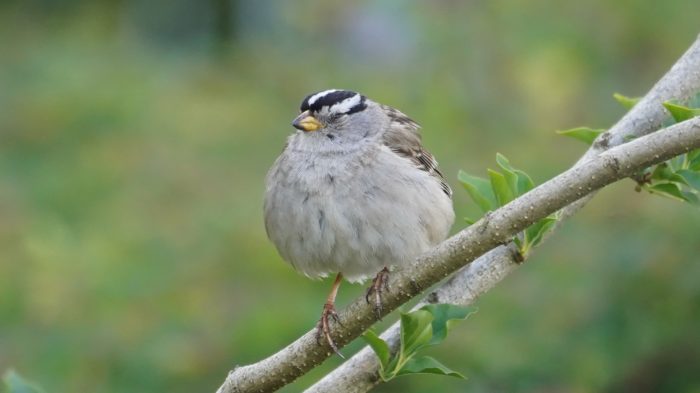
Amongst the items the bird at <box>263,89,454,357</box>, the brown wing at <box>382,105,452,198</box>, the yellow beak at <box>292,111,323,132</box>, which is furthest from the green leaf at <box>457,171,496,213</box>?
the yellow beak at <box>292,111,323,132</box>

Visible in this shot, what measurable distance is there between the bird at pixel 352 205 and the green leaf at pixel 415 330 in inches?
29.3

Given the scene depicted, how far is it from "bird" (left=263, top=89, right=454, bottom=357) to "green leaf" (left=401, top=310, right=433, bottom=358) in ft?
2.44

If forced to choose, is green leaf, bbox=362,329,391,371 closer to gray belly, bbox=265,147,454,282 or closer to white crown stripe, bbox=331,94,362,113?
gray belly, bbox=265,147,454,282

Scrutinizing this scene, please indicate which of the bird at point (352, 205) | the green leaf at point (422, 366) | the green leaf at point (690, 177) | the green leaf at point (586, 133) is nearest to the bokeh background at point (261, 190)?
the bird at point (352, 205)

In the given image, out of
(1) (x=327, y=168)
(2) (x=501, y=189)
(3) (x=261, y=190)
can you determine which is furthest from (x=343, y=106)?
(3) (x=261, y=190)

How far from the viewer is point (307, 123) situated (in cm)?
494

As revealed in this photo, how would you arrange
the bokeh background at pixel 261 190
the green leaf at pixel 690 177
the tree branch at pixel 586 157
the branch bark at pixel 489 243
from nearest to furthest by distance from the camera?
1. the branch bark at pixel 489 243
2. the green leaf at pixel 690 177
3. the tree branch at pixel 586 157
4. the bokeh background at pixel 261 190

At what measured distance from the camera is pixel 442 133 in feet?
25.0

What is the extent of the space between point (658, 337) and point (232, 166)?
305cm

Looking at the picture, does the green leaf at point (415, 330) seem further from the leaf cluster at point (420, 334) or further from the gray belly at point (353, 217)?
the gray belly at point (353, 217)

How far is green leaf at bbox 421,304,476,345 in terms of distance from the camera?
3285 millimetres

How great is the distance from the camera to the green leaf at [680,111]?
10.6ft

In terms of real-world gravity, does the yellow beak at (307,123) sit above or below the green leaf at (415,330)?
above

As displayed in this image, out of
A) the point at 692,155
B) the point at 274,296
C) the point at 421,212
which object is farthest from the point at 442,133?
the point at 692,155
